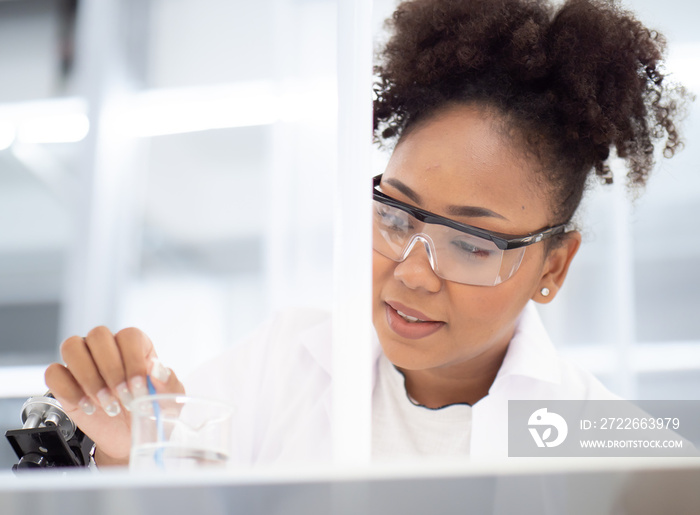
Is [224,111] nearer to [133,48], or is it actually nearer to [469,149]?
[133,48]

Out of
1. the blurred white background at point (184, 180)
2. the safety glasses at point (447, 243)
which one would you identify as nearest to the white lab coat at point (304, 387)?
the safety glasses at point (447, 243)

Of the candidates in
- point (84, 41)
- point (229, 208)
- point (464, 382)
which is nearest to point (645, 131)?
point (464, 382)

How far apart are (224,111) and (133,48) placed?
2.16 feet

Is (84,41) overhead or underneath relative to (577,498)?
overhead

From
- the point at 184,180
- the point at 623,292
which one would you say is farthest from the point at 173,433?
the point at 184,180

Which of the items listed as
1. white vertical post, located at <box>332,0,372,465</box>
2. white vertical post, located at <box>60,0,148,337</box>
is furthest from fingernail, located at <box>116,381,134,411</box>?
white vertical post, located at <box>60,0,148,337</box>

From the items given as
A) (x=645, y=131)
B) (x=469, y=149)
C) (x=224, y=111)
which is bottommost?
(x=469, y=149)

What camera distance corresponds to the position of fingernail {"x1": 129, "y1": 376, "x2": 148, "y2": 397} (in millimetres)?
682

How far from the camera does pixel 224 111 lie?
3.68 meters

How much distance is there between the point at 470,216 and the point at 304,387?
0.47 m

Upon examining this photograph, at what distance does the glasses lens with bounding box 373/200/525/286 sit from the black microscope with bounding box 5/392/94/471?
54 centimetres

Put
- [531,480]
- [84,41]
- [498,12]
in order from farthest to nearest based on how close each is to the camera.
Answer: [84,41] < [498,12] < [531,480]

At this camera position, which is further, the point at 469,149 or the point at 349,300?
the point at 469,149

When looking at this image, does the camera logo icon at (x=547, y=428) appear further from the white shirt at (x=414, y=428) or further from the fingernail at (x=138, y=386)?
the fingernail at (x=138, y=386)
